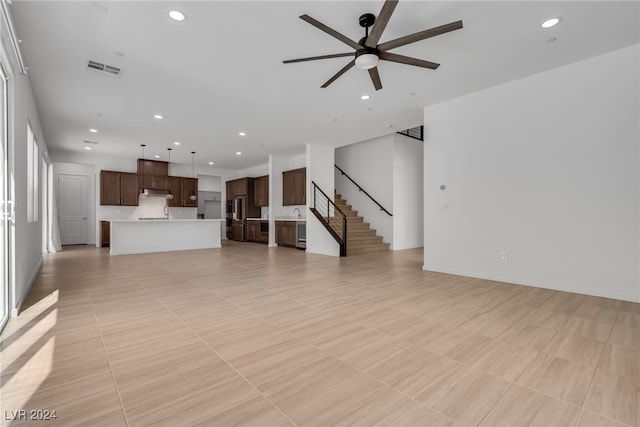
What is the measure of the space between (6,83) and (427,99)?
19.1ft

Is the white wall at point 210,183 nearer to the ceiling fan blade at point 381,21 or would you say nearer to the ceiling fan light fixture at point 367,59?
the ceiling fan light fixture at point 367,59

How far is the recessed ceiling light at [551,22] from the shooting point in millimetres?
3115

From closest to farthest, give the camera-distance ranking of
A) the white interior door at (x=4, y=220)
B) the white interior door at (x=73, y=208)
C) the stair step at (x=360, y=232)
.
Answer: the white interior door at (x=4, y=220), the stair step at (x=360, y=232), the white interior door at (x=73, y=208)

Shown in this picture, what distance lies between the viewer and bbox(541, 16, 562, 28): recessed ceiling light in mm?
3115

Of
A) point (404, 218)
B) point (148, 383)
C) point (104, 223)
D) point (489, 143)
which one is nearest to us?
point (148, 383)

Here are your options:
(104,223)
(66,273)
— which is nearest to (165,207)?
(104,223)

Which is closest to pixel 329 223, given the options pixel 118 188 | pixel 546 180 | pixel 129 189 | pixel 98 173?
pixel 546 180

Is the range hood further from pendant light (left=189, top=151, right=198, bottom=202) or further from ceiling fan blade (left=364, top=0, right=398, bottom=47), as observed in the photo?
ceiling fan blade (left=364, top=0, right=398, bottom=47)

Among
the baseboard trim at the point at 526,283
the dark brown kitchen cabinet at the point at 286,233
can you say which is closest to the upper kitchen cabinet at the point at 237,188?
the dark brown kitchen cabinet at the point at 286,233

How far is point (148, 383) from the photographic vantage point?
184cm

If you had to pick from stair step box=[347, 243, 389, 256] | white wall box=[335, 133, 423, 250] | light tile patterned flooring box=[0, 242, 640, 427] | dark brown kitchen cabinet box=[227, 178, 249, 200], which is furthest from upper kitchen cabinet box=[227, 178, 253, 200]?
light tile patterned flooring box=[0, 242, 640, 427]

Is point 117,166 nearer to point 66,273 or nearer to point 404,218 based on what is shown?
point 66,273

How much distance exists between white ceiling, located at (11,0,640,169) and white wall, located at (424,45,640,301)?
1.26 feet

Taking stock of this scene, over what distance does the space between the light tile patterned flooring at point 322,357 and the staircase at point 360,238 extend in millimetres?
4061
